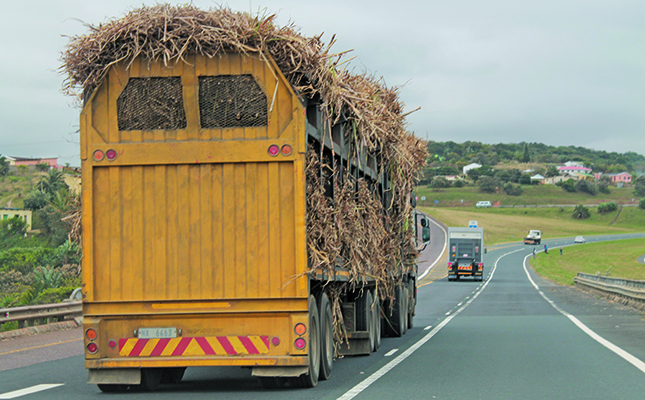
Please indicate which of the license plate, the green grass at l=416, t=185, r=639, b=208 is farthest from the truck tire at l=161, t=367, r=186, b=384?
the green grass at l=416, t=185, r=639, b=208

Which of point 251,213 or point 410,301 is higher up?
point 251,213

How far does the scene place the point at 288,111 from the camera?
28.7 feet

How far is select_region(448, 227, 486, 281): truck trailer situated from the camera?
5753cm

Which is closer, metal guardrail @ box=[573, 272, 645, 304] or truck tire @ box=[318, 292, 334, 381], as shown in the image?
truck tire @ box=[318, 292, 334, 381]

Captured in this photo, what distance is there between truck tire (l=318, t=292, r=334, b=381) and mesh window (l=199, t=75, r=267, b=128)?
243 cm

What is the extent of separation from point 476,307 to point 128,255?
22.7 metres

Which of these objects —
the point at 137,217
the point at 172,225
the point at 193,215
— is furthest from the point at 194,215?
the point at 137,217

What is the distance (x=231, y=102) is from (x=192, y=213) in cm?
134

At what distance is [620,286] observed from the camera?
100ft

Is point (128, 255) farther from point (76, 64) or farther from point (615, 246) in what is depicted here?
point (615, 246)

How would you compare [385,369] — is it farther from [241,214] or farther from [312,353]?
[241,214]

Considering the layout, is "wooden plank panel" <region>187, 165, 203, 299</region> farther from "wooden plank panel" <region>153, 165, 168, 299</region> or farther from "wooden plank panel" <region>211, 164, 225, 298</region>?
"wooden plank panel" <region>153, 165, 168, 299</region>

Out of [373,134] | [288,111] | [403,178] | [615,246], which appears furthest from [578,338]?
[615,246]

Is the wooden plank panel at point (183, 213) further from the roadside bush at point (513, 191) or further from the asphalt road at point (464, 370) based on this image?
the roadside bush at point (513, 191)
